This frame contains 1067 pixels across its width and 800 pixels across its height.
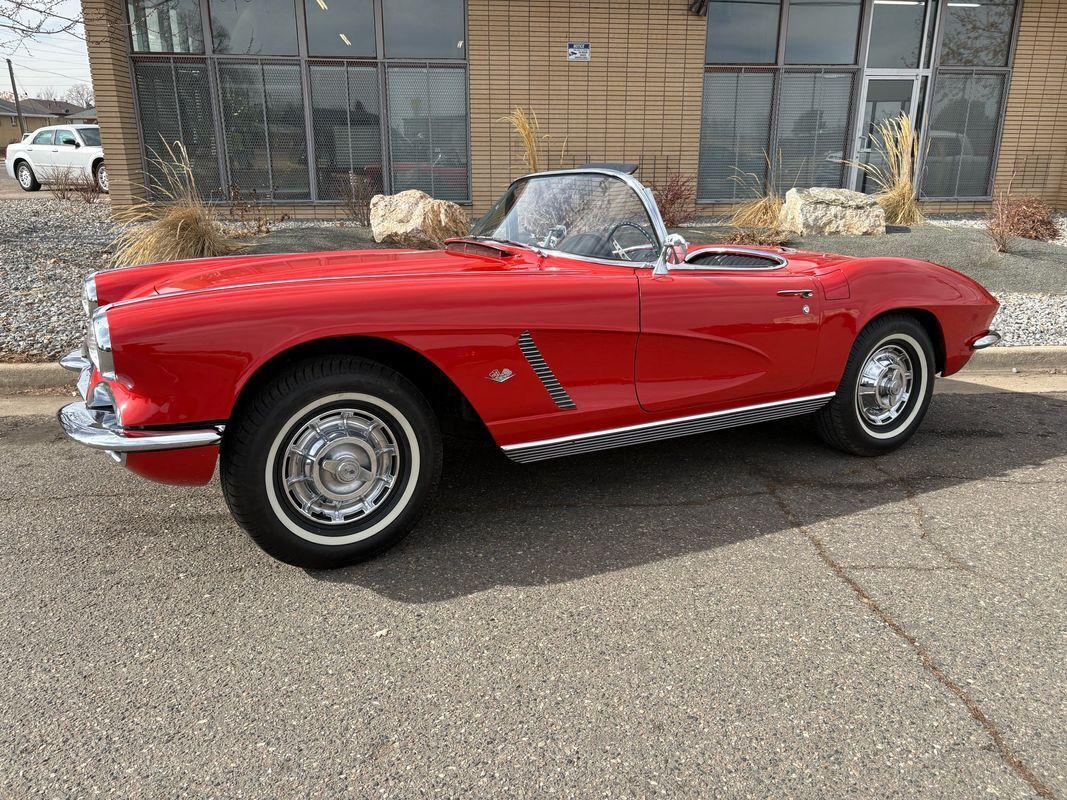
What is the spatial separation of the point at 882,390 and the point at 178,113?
10.4 m

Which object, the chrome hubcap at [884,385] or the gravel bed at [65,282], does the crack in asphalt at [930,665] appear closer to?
the chrome hubcap at [884,385]

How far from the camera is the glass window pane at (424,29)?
34.7 ft

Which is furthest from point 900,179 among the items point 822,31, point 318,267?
point 318,267

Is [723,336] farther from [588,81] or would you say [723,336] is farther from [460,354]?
[588,81]

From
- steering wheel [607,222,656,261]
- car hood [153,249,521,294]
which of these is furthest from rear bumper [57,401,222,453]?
steering wheel [607,222,656,261]

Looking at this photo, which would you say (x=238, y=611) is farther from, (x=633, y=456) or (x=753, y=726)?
(x=633, y=456)

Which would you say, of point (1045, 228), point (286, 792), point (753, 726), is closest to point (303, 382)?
point (286, 792)

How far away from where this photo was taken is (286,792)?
171cm

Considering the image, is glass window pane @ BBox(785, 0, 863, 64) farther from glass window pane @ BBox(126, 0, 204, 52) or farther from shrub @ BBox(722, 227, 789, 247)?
glass window pane @ BBox(126, 0, 204, 52)

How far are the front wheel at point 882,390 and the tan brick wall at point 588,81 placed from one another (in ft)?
25.8

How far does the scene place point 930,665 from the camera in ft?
7.07

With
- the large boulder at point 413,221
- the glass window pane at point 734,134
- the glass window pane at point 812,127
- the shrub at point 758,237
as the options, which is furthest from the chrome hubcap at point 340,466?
the glass window pane at point 812,127

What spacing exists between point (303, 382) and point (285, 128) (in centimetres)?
955

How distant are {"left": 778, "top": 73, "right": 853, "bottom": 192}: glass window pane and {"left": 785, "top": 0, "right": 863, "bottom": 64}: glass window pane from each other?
0.97ft
